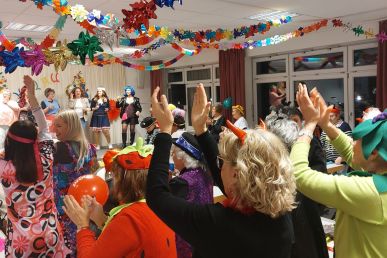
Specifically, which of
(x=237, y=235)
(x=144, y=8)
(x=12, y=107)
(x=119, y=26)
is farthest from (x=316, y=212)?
(x=12, y=107)

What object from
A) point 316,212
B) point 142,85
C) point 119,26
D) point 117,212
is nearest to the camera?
point 117,212

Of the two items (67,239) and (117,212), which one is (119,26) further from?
(117,212)

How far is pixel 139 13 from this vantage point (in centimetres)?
230

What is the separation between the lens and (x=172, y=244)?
136cm

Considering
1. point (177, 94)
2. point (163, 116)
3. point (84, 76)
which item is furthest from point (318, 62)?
point (163, 116)

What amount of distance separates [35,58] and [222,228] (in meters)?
1.70

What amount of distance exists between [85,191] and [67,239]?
0.87 metres

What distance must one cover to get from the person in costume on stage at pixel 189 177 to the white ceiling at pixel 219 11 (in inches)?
122

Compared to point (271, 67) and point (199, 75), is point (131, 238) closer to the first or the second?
point (271, 67)

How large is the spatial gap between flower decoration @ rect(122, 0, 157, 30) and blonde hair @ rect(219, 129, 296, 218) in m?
1.45

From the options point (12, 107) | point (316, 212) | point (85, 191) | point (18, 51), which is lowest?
point (316, 212)

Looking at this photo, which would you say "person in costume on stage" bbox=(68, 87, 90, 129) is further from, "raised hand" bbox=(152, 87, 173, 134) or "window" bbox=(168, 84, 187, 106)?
"raised hand" bbox=(152, 87, 173, 134)

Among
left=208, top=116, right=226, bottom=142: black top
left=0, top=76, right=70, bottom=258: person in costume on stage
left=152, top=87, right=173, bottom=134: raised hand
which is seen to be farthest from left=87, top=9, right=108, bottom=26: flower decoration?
left=208, top=116, right=226, bottom=142: black top

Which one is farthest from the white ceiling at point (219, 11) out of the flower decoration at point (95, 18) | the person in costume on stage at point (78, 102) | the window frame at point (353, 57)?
the person in costume on stage at point (78, 102)
